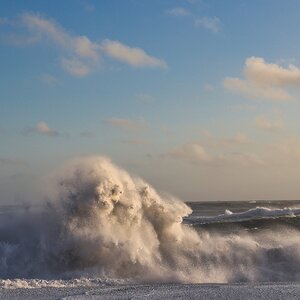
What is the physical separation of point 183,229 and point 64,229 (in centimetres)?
338

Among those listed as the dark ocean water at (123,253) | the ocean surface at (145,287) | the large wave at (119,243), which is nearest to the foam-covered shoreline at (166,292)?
the ocean surface at (145,287)

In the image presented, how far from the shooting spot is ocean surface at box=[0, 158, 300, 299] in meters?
11.2

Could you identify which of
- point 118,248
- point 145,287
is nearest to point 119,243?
point 118,248

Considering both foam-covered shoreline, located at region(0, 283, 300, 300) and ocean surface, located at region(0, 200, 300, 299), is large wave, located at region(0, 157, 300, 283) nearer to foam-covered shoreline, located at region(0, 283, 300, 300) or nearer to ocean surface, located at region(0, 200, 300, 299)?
ocean surface, located at region(0, 200, 300, 299)

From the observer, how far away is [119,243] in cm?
1217

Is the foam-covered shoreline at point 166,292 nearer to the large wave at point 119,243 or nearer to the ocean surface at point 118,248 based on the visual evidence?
the ocean surface at point 118,248

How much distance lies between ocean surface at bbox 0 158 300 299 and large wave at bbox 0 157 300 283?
0.02 m

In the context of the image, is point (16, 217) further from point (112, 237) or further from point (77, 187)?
point (112, 237)

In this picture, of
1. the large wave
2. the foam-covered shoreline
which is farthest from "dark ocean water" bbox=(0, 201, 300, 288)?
the foam-covered shoreline

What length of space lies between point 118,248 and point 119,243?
0.45 ft

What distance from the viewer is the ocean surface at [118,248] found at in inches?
441

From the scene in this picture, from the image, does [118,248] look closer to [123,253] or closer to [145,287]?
[123,253]

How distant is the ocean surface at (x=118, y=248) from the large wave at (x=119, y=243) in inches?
0.9

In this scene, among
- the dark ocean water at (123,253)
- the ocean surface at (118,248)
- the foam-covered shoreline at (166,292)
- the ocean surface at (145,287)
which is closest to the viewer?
the foam-covered shoreline at (166,292)
